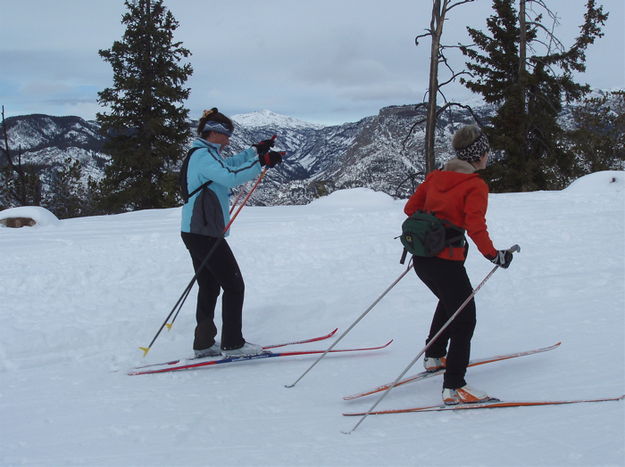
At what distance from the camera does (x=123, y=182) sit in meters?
25.7

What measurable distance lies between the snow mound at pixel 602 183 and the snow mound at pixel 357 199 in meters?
5.16

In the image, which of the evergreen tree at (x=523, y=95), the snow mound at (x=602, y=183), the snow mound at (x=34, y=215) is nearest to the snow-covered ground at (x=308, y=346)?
the snow mound at (x=34, y=215)

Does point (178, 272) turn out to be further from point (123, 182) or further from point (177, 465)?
point (123, 182)

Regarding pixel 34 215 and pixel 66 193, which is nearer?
pixel 34 215

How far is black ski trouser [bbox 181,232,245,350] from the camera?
4.40 m

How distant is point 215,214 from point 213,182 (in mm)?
284

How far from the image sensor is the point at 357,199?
13633 mm

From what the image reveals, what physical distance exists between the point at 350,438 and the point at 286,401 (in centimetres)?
81

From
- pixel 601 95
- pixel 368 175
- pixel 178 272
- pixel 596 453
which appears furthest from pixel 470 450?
pixel 368 175

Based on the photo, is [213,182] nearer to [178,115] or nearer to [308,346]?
[308,346]

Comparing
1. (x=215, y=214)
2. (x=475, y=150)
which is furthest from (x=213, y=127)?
(x=475, y=150)

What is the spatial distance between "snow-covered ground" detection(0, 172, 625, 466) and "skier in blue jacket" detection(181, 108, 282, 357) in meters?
0.36

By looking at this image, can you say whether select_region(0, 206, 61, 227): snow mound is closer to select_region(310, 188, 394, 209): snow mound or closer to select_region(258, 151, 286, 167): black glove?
select_region(310, 188, 394, 209): snow mound

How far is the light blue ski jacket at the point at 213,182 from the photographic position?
4.15m
